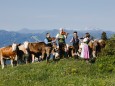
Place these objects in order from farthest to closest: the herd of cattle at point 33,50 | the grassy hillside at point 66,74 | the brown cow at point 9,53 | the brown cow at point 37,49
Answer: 1. the brown cow at point 9,53
2. the brown cow at point 37,49
3. the herd of cattle at point 33,50
4. the grassy hillside at point 66,74

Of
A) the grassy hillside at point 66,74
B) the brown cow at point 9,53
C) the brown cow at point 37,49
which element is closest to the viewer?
the grassy hillside at point 66,74

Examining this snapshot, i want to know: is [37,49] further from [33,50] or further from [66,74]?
[66,74]

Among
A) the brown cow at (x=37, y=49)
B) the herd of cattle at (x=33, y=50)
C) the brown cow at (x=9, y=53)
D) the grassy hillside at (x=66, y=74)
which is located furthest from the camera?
the brown cow at (x=9, y=53)

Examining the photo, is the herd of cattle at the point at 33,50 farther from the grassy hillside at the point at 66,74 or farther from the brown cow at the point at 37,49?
the grassy hillside at the point at 66,74

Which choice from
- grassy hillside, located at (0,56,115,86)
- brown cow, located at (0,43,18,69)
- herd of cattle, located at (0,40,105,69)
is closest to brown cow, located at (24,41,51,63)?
herd of cattle, located at (0,40,105,69)

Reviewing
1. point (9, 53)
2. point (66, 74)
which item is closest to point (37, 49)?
point (9, 53)

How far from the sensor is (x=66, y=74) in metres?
28.5

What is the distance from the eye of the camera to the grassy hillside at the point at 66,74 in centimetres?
2381

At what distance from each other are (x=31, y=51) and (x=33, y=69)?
29.9ft

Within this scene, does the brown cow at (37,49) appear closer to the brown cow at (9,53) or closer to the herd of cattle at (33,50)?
the herd of cattle at (33,50)

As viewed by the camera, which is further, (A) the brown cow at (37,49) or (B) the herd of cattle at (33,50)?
(A) the brown cow at (37,49)

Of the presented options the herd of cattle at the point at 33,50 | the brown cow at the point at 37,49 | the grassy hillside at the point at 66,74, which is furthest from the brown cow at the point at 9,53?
the grassy hillside at the point at 66,74

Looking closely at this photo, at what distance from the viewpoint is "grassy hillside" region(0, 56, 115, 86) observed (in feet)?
78.1

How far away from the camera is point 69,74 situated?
2848 centimetres
